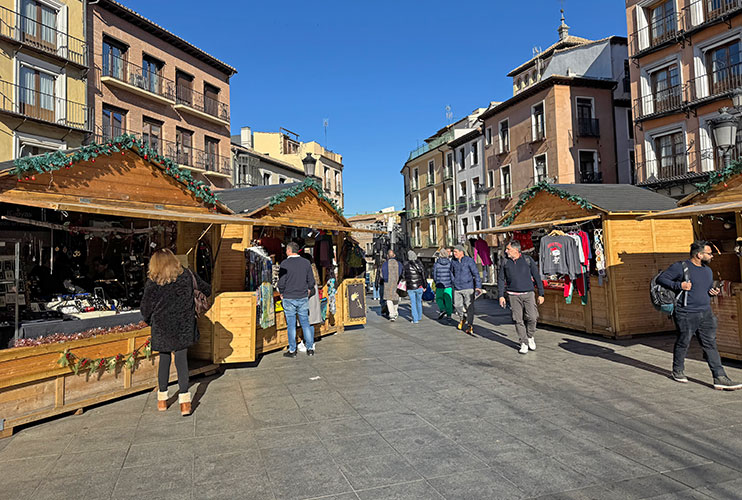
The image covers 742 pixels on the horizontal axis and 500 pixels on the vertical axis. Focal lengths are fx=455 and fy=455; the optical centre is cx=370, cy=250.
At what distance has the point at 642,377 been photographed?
599 cm

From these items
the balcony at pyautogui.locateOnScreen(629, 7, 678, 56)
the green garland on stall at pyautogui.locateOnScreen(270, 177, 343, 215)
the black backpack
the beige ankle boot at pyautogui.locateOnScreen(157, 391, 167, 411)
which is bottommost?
the beige ankle boot at pyautogui.locateOnScreen(157, 391, 167, 411)

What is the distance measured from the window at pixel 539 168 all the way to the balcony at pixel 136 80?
68.8ft

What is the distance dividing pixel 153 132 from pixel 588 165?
24047mm

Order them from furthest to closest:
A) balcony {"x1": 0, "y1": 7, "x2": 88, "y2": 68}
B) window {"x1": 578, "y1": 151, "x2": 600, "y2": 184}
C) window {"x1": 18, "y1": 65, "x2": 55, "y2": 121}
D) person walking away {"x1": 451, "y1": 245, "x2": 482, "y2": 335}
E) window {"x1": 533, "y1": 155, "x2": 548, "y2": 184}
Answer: window {"x1": 533, "y1": 155, "x2": 548, "y2": 184} < window {"x1": 578, "y1": 151, "x2": 600, "y2": 184} < window {"x1": 18, "y1": 65, "x2": 55, "y2": 121} < balcony {"x1": 0, "y1": 7, "x2": 88, "y2": 68} < person walking away {"x1": 451, "y1": 245, "x2": 482, "y2": 335}

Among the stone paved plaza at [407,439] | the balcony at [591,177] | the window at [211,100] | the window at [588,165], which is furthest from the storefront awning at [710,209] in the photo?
the window at [211,100]

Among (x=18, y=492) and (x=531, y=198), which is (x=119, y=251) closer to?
(x=18, y=492)

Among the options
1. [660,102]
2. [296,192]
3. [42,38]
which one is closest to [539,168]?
[660,102]

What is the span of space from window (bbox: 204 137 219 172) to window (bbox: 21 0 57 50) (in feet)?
30.6

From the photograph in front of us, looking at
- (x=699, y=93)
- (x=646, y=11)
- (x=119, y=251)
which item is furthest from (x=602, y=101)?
(x=119, y=251)

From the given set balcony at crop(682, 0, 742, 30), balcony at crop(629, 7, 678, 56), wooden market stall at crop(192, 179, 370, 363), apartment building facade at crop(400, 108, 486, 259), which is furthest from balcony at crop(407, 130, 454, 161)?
wooden market stall at crop(192, 179, 370, 363)

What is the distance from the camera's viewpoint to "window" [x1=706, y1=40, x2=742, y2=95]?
1748 centimetres

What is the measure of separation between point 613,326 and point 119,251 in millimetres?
9093

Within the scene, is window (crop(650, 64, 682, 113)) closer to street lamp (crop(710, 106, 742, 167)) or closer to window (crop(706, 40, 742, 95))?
window (crop(706, 40, 742, 95))

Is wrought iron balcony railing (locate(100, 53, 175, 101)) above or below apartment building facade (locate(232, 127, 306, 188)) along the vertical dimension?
above
